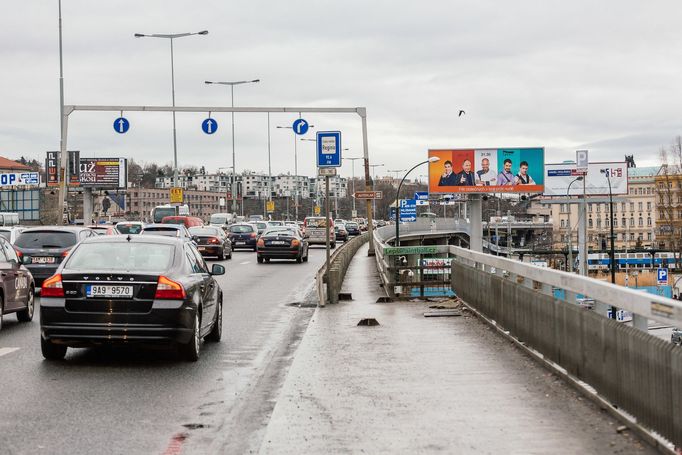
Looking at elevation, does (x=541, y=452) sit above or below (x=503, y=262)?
below

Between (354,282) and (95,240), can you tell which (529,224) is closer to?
(354,282)

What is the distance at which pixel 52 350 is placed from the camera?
10336 mm

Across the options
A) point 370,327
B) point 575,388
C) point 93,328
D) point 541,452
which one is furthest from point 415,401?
point 370,327

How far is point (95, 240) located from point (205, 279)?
1438mm

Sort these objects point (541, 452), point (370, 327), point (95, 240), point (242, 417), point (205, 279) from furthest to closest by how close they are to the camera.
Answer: point (370, 327), point (205, 279), point (95, 240), point (242, 417), point (541, 452)

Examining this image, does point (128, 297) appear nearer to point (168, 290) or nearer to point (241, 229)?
point (168, 290)

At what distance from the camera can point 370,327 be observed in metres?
13.6

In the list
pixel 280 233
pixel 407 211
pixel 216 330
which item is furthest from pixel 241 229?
pixel 216 330

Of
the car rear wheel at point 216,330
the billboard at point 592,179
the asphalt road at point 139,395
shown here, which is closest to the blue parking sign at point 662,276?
the billboard at point 592,179

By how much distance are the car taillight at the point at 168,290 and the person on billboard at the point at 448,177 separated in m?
64.8

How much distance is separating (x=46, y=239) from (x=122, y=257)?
35.3 ft

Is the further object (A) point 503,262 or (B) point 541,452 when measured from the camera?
(A) point 503,262

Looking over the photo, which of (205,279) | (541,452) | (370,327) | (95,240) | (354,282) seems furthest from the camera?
(354,282)

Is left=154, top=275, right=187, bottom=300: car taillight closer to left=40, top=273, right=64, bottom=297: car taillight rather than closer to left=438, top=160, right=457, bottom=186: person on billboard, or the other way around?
left=40, top=273, right=64, bottom=297: car taillight
